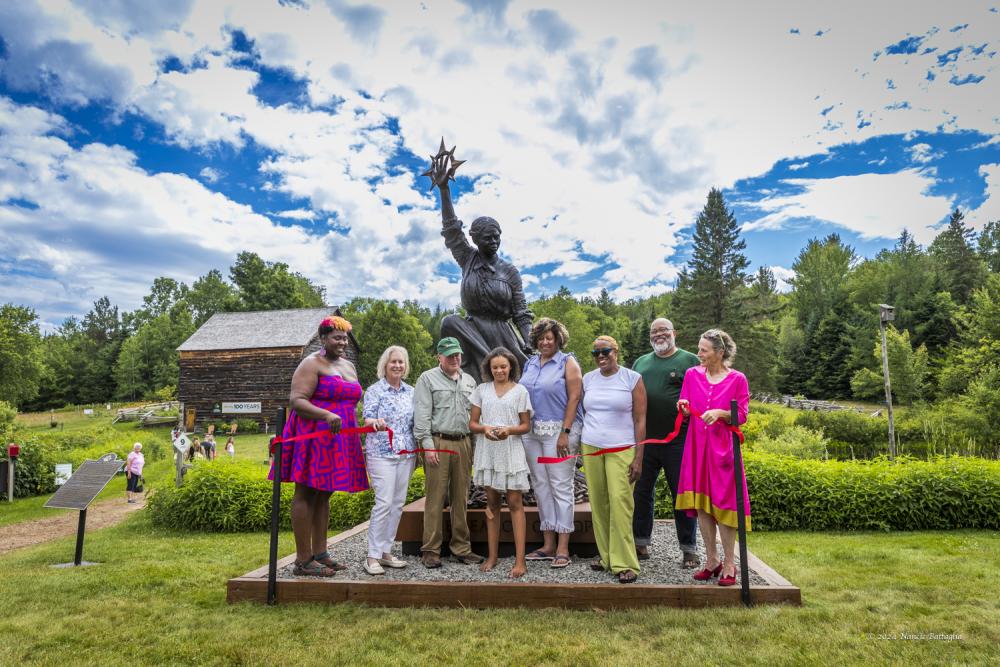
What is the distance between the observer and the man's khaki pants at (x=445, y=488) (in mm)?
4535

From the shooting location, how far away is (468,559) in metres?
4.71

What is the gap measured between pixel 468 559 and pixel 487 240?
3182 mm

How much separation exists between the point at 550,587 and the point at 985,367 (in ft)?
80.0

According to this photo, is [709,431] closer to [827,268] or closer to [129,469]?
[129,469]

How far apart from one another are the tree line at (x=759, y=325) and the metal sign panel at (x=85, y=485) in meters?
27.0

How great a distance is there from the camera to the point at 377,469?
446 centimetres

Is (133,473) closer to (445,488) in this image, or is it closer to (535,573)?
(445,488)

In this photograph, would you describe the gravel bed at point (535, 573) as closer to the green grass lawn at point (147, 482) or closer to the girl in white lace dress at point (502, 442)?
the girl in white lace dress at point (502, 442)

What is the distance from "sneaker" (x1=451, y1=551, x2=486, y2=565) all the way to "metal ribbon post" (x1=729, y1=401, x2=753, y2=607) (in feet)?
6.83

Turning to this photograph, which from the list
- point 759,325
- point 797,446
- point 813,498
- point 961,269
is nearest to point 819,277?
point 961,269

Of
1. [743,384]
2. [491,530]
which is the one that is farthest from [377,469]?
[743,384]

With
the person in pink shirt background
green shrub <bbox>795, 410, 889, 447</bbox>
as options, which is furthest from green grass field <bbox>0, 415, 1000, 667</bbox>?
green shrub <bbox>795, 410, 889, 447</bbox>

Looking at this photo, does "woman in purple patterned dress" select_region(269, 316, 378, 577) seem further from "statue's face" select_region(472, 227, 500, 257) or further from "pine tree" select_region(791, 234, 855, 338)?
"pine tree" select_region(791, 234, 855, 338)

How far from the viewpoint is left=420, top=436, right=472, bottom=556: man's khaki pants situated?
4535 millimetres
